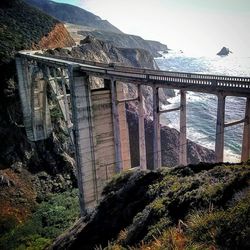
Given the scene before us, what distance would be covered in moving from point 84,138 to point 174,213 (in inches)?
788

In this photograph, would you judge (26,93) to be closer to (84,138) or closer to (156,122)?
(84,138)

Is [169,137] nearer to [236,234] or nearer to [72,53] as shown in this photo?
[72,53]

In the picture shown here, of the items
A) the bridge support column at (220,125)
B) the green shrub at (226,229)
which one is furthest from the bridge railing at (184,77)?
the green shrub at (226,229)

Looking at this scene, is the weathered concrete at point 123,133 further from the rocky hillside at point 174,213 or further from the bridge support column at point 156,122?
the rocky hillside at point 174,213

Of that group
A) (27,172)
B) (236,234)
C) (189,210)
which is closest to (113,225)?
(189,210)

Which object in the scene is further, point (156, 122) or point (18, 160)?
point (18, 160)

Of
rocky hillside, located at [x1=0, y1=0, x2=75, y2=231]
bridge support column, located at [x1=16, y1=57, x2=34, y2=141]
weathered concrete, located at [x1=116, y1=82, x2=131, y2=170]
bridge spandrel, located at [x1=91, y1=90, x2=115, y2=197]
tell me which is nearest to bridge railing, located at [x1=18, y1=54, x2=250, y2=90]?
bridge spandrel, located at [x1=91, y1=90, x2=115, y2=197]

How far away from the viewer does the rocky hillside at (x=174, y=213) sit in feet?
33.8

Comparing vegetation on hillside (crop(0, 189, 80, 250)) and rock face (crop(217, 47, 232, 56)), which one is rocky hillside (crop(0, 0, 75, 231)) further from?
rock face (crop(217, 47, 232, 56))

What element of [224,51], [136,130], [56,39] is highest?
[56,39]

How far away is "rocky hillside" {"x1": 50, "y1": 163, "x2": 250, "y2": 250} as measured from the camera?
10.3 m

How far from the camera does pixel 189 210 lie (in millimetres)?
14273

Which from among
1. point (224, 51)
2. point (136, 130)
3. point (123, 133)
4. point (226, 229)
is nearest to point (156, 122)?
point (123, 133)

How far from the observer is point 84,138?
3406 centimetres
